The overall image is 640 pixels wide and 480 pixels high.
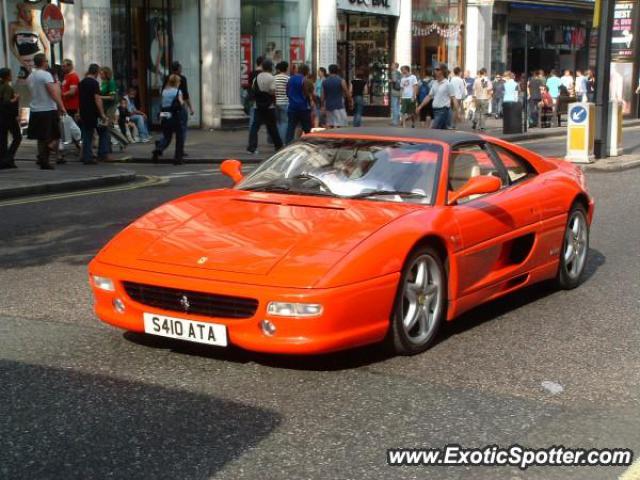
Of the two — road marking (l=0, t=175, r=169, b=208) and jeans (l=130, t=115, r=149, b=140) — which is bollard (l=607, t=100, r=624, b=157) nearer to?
road marking (l=0, t=175, r=169, b=208)

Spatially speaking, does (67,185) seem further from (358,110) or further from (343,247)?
(358,110)

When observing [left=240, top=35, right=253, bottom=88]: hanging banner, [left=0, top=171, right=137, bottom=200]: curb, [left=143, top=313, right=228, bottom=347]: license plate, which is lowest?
[left=0, top=171, right=137, bottom=200]: curb

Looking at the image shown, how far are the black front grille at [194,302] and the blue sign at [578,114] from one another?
14.7 meters

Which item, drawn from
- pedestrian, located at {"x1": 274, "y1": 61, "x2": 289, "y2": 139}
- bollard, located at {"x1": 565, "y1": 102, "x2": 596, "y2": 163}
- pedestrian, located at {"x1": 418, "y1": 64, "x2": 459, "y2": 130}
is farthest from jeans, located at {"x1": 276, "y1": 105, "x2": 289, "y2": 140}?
bollard, located at {"x1": 565, "y1": 102, "x2": 596, "y2": 163}

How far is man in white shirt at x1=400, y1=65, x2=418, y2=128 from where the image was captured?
90.1 ft

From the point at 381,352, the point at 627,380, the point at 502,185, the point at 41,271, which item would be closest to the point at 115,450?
the point at 381,352

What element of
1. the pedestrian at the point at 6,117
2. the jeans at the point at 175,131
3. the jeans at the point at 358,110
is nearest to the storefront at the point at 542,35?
the jeans at the point at 358,110

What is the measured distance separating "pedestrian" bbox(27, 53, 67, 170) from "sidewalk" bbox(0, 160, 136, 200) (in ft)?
1.33

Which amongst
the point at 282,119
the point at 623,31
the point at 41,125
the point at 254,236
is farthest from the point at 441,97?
the point at 254,236

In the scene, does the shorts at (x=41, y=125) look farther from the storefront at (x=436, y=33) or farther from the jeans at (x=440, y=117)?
the storefront at (x=436, y=33)

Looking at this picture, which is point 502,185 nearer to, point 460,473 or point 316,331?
point 316,331

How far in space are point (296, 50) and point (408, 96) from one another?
4.46 metres

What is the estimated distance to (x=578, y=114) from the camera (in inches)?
739

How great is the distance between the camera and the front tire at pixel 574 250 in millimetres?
7512
